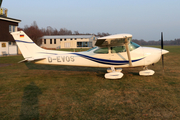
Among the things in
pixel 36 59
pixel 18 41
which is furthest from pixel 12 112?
pixel 18 41

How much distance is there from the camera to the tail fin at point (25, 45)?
26.9ft

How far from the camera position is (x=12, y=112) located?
3.90 m

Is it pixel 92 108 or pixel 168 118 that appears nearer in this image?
pixel 168 118

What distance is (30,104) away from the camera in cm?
444

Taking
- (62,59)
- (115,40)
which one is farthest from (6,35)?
(115,40)

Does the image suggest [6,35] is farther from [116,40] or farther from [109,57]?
[116,40]

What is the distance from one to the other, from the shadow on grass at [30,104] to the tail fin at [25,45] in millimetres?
2765

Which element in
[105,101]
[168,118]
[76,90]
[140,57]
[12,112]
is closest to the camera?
[168,118]

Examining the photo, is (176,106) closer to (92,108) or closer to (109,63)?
(92,108)

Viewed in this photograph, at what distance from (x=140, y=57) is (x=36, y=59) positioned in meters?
5.71

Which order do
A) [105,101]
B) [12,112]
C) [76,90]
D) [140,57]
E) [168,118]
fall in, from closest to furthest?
[168,118] < [12,112] < [105,101] < [76,90] < [140,57]

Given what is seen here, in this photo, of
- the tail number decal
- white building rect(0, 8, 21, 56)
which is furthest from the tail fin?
white building rect(0, 8, 21, 56)

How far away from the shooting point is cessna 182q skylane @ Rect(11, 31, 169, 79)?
7773 millimetres

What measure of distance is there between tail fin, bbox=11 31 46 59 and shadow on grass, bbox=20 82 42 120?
2.76 meters
